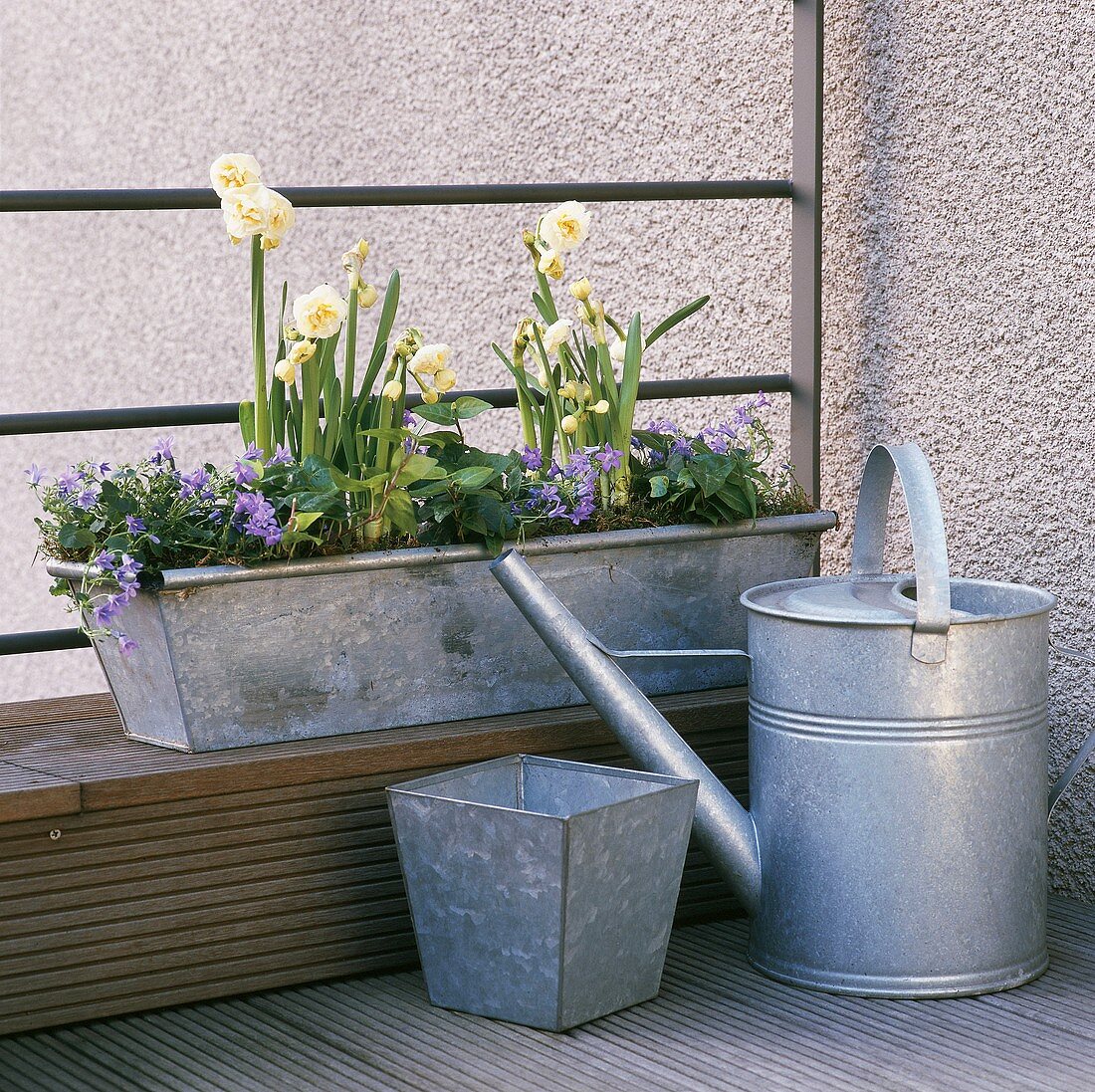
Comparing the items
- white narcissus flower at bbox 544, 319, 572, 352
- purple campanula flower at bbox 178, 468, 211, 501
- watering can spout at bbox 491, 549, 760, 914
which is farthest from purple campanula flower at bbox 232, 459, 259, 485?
white narcissus flower at bbox 544, 319, 572, 352

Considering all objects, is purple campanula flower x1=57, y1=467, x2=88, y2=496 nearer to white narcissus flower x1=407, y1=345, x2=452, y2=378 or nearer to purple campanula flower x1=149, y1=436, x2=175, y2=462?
purple campanula flower x1=149, y1=436, x2=175, y2=462

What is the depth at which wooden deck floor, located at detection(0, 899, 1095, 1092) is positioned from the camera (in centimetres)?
118

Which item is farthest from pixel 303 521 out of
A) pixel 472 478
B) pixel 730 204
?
pixel 730 204

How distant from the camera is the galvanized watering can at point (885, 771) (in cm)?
130

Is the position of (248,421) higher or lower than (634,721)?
higher

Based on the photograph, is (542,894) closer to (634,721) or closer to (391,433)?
(634,721)

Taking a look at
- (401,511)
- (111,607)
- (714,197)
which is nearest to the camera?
(111,607)

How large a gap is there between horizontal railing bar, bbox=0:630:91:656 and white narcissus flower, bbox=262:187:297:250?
488mm

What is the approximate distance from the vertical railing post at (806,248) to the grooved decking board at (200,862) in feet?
1.90

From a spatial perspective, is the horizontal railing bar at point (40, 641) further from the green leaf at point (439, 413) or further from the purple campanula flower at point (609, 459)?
the purple campanula flower at point (609, 459)

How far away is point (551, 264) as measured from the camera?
1.53 meters

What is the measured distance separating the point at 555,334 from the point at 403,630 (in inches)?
13.7

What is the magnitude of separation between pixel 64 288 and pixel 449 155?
1.96 meters

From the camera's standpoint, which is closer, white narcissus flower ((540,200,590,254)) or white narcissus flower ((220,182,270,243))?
white narcissus flower ((220,182,270,243))
